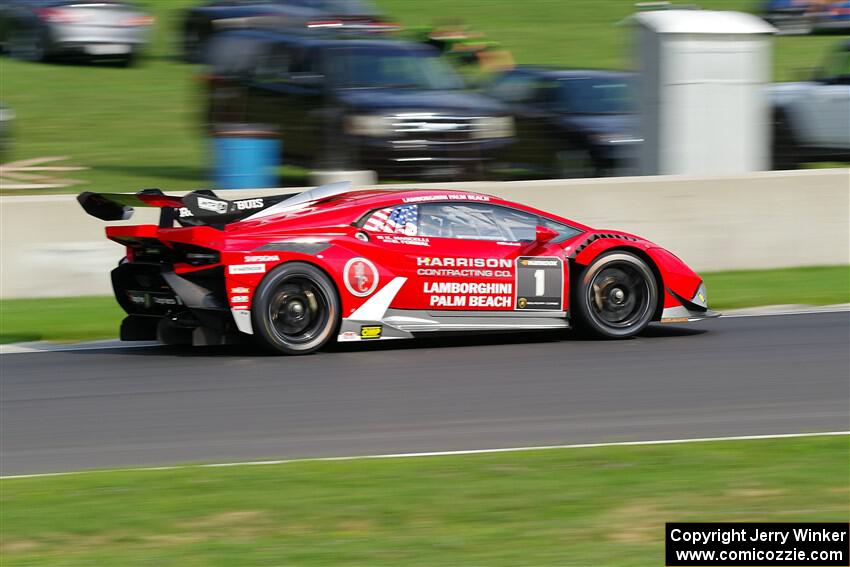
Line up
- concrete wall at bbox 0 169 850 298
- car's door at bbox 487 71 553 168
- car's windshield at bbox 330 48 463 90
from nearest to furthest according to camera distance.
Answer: concrete wall at bbox 0 169 850 298 < car's windshield at bbox 330 48 463 90 < car's door at bbox 487 71 553 168

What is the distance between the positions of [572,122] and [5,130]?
7.48 m

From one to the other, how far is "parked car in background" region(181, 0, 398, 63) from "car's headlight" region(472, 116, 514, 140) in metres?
6.88

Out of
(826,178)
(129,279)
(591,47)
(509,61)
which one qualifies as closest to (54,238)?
(129,279)

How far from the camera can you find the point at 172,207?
994 centimetres

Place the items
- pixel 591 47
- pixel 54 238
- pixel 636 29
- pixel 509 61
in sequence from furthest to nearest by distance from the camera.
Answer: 1. pixel 591 47
2. pixel 509 61
3. pixel 636 29
4. pixel 54 238

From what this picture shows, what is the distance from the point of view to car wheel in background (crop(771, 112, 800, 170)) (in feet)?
56.2

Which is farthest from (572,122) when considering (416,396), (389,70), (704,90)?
(416,396)

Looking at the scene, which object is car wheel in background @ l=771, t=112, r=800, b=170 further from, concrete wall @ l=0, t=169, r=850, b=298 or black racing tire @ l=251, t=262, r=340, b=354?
black racing tire @ l=251, t=262, r=340, b=354

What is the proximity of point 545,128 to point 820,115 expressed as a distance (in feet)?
11.5

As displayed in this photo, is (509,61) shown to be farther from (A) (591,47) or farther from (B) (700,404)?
(B) (700,404)

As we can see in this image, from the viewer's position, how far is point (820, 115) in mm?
17125

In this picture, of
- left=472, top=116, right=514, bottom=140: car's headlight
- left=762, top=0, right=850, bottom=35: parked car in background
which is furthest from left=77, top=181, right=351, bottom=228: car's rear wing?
left=762, top=0, right=850, bottom=35: parked car in background

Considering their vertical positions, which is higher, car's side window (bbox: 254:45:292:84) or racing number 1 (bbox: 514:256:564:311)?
car's side window (bbox: 254:45:292:84)

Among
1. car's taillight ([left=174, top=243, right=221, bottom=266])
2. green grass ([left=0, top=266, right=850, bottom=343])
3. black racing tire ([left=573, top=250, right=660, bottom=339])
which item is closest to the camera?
car's taillight ([left=174, top=243, right=221, bottom=266])
